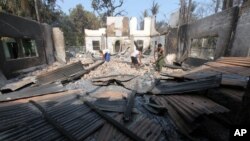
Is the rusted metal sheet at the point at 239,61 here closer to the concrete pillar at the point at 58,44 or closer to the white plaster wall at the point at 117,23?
the concrete pillar at the point at 58,44

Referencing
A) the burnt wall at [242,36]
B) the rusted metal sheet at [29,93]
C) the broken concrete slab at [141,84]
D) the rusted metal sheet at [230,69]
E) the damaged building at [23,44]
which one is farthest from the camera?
the damaged building at [23,44]

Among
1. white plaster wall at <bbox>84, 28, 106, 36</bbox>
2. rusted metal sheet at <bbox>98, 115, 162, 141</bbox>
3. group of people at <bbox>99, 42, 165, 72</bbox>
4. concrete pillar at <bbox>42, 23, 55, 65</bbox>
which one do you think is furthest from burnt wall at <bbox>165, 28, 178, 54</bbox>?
white plaster wall at <bbox>84, 28, 106, 36</bbox>

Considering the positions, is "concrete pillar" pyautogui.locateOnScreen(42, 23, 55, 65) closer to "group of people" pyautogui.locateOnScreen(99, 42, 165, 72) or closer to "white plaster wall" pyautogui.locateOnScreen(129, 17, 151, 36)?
"group of people" pyautogui.locateOnScreen(99, 42, 165, 72)

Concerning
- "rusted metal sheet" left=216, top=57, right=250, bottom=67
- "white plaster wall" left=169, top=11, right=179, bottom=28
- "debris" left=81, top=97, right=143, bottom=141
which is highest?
"white plaster wall" left=169, top=11, right=179, bottom=28

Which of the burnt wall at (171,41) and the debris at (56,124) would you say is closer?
the debris at (56,124)

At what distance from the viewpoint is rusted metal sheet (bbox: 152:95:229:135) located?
2984mm

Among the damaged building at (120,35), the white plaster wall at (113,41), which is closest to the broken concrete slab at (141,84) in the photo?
the damaged building at (120,35)

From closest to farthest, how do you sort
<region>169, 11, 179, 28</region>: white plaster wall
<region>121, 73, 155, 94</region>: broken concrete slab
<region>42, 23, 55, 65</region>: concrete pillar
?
1. <region>121, 73, 155, 94</region>: broken concrete slab
2. <region>42, 23, 55, 65</region>: concrete pillar
3. <region>169, 11, 179, 28</region>: white plaster wall

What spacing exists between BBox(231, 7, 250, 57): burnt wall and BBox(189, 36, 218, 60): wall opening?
2.59 meters

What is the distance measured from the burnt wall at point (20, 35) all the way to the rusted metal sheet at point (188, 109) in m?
7.23

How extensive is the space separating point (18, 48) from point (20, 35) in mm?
719

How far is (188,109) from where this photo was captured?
3242mm

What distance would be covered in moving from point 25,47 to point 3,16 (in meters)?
2.49

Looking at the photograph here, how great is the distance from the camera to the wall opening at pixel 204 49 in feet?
31.9
